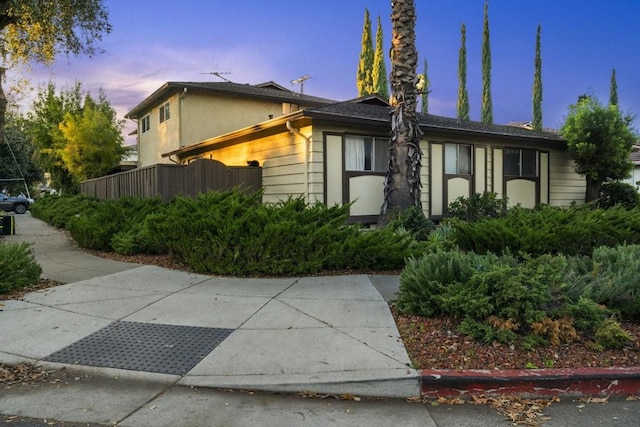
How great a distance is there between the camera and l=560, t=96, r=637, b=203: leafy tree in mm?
16062

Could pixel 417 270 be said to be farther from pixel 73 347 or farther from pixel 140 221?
pixel 140 221

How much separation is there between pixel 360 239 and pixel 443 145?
7570 millimetres

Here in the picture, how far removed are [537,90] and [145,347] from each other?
4616 cm

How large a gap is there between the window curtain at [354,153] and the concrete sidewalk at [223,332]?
5.66 meters

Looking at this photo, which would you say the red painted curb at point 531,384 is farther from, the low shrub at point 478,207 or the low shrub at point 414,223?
the low shrub at point 478,207

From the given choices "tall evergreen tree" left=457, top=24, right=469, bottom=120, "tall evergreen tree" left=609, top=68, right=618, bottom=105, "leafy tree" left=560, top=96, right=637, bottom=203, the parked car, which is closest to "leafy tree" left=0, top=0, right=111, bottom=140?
"leafy tree" left=560, top=96, right=637, bottom=203

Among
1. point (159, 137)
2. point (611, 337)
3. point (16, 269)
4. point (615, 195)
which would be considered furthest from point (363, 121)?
point (159, 137)

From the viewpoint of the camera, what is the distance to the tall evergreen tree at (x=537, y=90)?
4316cm

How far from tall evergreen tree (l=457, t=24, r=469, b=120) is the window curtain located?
34354 mm

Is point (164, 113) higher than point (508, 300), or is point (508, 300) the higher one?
point (164, 113)

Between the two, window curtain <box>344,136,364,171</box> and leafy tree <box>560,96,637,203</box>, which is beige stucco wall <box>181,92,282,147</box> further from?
leafy tree <box>560,96,637,203</box>

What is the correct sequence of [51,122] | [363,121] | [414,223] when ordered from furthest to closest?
1. [51,122]
2. [363,121]
3. [414,223]

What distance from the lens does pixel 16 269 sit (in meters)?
7.09

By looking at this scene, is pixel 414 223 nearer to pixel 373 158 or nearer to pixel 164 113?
pixel 373 158
